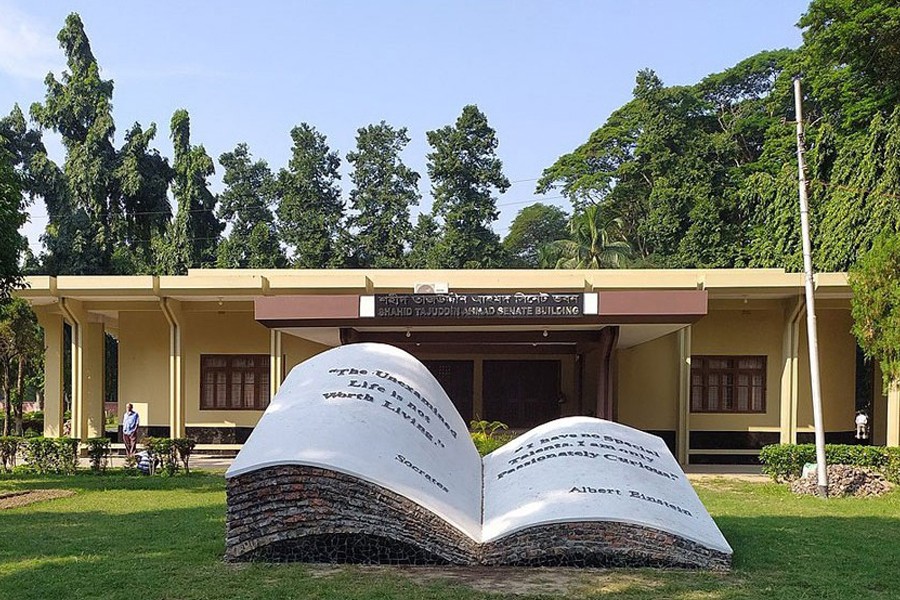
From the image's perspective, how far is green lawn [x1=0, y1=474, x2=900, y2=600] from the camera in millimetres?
6211

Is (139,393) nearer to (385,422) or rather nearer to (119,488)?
(119,488)

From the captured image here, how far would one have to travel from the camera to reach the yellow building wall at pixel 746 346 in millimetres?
17734

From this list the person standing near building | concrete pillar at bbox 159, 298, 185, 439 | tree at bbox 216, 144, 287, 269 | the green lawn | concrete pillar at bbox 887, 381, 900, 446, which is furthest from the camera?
tree at bbox 216, 144, 287, 269

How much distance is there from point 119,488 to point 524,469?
6995mm

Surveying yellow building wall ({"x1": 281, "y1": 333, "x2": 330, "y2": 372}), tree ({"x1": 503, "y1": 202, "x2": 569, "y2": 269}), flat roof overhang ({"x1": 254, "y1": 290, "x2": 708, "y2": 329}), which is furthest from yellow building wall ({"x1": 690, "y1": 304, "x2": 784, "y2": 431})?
tree ({"x1": 503, "y1": 202, "x2": 569, "y2": 269})

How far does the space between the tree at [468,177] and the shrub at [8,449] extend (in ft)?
77.0

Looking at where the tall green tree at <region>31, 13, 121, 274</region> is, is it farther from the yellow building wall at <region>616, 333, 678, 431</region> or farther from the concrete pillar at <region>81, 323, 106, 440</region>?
the yellow building wall at <region>616, 333, 678, 431</region>

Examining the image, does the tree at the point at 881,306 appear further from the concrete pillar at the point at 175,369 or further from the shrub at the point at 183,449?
the concrete pillar at the point at 175,369

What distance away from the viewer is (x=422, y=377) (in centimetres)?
891

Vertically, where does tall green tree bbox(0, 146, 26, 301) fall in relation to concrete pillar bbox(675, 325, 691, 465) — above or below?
above

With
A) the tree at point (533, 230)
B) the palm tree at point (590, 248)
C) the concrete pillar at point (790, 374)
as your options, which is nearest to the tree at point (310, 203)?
the palm tree at point (590, 248)

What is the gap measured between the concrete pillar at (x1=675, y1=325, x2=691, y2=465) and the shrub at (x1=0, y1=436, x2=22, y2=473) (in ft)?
37.3

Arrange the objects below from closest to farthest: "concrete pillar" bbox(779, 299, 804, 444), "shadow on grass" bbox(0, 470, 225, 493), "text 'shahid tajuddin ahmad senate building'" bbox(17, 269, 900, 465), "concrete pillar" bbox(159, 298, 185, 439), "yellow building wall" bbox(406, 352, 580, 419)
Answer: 1. "shadow on grass" bbox(0, 470, 225, 493)
2. "text 'shahid tajuddin ahmad senate building'" bbox(17, 269, 900, 465)
3. "concrete pillar" bbox(779, 299, 804, 444)
4. "concrete pillar" bbox(159, 298, 185, 439)
5. "yellow building wall" bbox(406, 352, 580, 419)

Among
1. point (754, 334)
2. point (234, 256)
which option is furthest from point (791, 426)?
point (234, 256)
